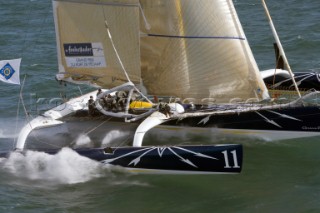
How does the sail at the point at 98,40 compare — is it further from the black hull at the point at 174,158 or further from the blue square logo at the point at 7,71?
the black hull at the point at 174,158

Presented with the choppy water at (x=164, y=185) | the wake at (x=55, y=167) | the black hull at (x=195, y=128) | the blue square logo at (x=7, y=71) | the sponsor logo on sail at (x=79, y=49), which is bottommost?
the choppy water at (x=164, y=185)

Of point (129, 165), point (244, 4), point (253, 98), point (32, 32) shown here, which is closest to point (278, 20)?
point (244, 4)

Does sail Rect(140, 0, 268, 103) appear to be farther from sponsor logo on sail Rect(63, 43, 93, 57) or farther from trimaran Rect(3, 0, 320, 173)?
sponsor logo on sail Rect(63, 43, 93, 57)

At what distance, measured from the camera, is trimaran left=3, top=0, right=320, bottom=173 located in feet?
50.1

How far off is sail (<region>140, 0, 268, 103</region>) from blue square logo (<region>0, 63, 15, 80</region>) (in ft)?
9.14

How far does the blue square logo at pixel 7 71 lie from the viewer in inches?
605

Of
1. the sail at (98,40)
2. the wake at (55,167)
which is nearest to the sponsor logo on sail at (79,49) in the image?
the sail at (98,40)

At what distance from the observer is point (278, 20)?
92.5 ft

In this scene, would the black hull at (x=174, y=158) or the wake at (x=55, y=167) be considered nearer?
the black hull at (x=174, y=158)

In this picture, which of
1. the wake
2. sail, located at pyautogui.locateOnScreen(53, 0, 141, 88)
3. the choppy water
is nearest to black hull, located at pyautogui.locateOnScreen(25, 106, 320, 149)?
the choppy water

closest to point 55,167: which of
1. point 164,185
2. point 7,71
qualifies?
point 164,185

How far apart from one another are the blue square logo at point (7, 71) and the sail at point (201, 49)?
2.79 m

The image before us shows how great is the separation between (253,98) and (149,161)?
2800 mm

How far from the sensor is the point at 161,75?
52.5 ft
